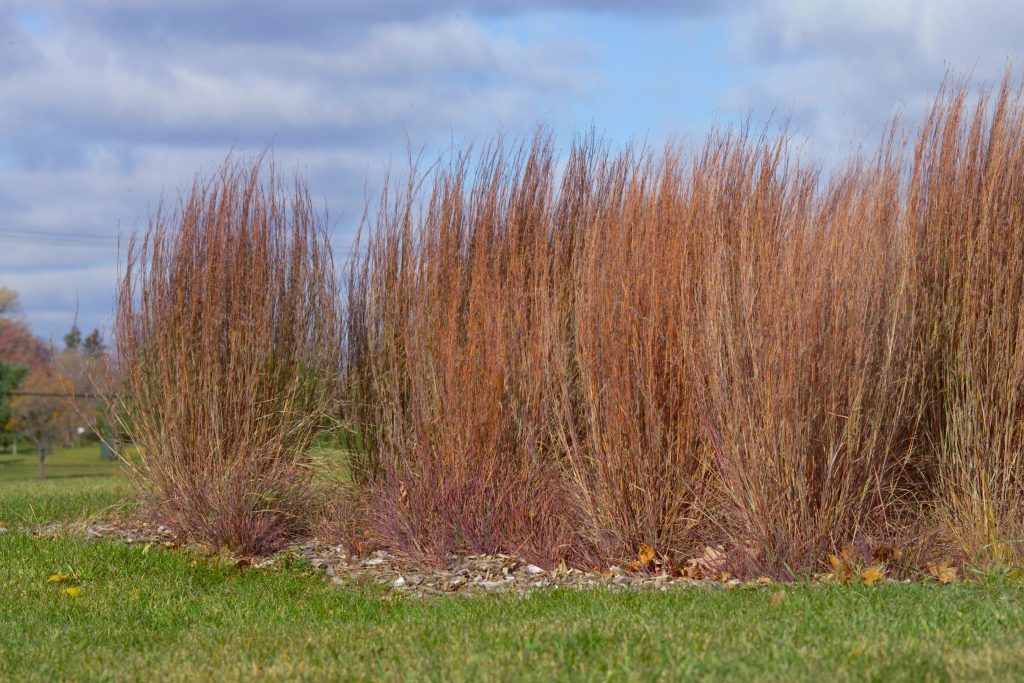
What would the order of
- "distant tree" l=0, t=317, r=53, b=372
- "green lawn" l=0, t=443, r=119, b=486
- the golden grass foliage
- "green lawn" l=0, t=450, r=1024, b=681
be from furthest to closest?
"distant tree" l=0, t=317, r=53, b=372 → "green lawn" l=0, t=443, r=119, b=486 → the golden grass foliage → "green lawn" l=0, t=450, r=1024, b=681

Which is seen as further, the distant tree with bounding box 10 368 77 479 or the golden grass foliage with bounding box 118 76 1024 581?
the distant tree with bounding box 10 368 77 479

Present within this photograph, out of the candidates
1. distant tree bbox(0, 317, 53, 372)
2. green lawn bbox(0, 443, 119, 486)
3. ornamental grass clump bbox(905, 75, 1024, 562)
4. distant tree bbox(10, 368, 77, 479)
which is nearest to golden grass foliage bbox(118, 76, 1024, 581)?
ornamental grass clump bbox(905, 75, 1024, 562)

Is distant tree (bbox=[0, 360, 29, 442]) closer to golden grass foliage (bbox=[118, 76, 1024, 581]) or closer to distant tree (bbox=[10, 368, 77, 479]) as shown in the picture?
distant tree (bbox=[10, 368, 77, 479])

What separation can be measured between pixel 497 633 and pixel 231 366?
3.66 m

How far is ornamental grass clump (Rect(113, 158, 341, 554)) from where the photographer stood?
7.30 m

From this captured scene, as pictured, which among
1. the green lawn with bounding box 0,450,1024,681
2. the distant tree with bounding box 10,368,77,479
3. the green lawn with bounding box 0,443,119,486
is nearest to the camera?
the green lawn with bounding box 0,450,1024,681

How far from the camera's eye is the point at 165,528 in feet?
25.2

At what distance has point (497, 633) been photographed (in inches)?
176

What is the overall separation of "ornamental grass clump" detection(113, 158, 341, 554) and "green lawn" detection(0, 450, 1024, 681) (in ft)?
2.98

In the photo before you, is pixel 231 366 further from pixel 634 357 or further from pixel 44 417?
pixel 44 417

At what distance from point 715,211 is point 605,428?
1445 millimetres

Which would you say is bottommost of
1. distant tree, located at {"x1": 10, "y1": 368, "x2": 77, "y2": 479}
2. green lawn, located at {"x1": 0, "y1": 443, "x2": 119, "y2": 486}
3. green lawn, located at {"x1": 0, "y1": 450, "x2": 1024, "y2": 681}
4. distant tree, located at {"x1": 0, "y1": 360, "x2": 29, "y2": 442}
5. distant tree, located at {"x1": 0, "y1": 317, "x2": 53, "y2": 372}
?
green lawn, located at {"x1": 0, "y1": 443, "x2": 119, "y2": 486}

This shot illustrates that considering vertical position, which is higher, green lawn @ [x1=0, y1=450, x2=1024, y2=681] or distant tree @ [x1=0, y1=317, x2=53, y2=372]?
distant tree @ [x1=0, y1=317, x2=53, y2=372]

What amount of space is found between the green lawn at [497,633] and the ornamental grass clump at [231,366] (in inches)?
35.7
